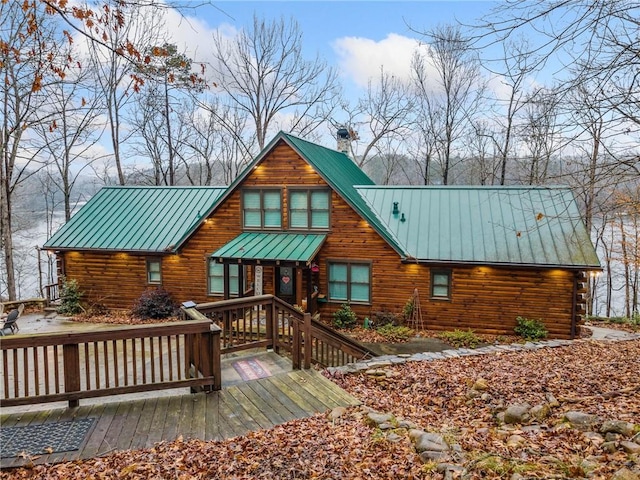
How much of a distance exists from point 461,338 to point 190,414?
31.6ft

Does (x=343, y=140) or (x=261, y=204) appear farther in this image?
(x=343, y=140)

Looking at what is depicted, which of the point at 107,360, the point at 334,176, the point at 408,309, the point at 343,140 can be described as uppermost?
the point at 343,140

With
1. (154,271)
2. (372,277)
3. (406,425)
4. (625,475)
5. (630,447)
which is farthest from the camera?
(154,271)

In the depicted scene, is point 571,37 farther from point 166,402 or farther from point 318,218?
point 318,218

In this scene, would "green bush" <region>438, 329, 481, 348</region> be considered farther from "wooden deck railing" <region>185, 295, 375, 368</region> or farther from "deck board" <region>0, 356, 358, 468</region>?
"deck board" <region>0, 356, 358, 468</region>

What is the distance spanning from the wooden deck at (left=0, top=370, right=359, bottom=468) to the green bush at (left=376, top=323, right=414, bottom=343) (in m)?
6.64

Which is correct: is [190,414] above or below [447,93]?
below

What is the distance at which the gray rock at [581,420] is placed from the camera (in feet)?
17.0

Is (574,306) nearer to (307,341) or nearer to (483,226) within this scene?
(483,226)

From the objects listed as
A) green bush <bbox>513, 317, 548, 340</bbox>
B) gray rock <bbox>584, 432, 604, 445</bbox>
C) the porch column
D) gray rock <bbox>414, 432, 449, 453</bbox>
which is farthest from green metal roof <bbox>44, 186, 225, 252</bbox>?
gray rock <bbox>584, 432, 604, 445</bbox>

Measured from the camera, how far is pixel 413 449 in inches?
186

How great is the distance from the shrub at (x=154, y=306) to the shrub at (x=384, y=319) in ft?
24.9

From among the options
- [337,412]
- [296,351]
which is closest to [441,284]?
[296,351]

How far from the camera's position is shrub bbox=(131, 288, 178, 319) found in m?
15.7
